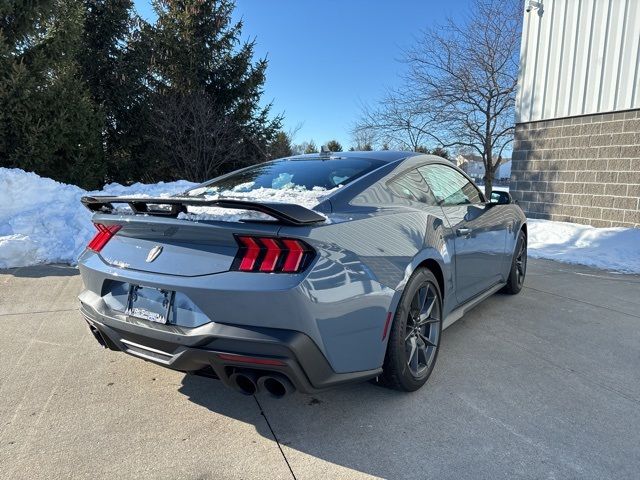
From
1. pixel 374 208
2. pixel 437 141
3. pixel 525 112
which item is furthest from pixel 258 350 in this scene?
pixel 437 141

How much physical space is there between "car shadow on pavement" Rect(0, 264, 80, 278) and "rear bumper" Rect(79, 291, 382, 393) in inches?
155

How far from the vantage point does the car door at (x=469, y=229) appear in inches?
135

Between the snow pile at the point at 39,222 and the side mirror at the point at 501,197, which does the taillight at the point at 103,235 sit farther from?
the snow pile at the point at 39,222

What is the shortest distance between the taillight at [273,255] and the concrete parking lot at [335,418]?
3.09 ft

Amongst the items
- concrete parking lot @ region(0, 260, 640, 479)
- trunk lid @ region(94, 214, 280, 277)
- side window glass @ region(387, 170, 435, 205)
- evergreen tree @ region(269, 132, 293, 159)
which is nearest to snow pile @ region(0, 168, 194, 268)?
concrete parking lot @ region(0, 260, 640, 479)

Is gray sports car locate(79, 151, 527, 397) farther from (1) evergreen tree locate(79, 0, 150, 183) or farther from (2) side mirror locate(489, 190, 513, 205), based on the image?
(1) evergreen tree locate(79, 0, 150, 183)

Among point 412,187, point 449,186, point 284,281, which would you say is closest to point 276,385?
point 284,281

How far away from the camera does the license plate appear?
2254mm

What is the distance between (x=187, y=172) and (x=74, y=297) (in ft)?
38.0

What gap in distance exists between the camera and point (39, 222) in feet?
23.0

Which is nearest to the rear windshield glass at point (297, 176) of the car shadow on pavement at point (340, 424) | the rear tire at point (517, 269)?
the car shadow on pavement at point (340, 424)

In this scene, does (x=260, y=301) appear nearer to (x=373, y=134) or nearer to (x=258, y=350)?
(x=258, y=350)

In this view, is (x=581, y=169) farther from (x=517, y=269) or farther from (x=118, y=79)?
(x=118, y=79)

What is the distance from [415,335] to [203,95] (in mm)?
14917
